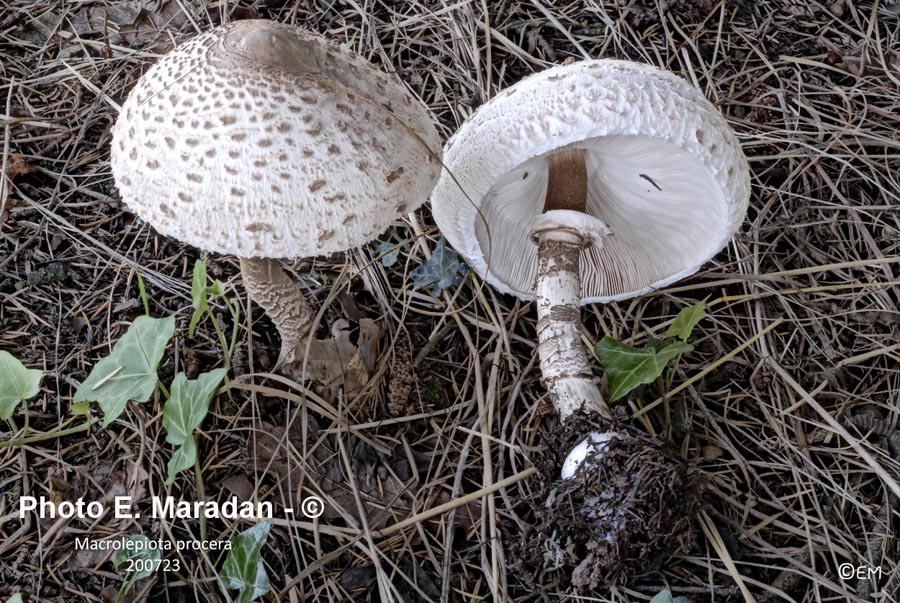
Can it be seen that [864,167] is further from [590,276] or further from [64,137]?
[64,137]

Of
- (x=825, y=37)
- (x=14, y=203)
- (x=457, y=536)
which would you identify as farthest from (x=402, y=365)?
(x=825, y=37)

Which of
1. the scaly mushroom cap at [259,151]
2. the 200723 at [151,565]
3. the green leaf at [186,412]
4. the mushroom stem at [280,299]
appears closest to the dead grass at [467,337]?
the 200723 at [151,565]

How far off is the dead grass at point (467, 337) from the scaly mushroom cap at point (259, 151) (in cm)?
105

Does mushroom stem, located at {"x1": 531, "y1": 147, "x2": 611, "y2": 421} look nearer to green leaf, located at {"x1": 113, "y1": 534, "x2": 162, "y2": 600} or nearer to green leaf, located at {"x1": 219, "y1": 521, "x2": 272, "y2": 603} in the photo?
green leaf, located at {"x1": 219, "y1": 521, "x2": 272, "y2": 603}

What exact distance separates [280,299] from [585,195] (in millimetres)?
1365

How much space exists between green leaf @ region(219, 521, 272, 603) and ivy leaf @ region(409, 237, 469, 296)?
1354 millimetres

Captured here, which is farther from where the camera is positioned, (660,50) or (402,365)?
(660,50)

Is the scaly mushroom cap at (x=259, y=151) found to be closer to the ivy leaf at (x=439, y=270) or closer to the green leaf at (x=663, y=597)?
the ivy leaf at (x=439, y=270)

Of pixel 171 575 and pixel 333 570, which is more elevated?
Answer: pixel 171 575

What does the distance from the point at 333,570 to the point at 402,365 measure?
923 mm

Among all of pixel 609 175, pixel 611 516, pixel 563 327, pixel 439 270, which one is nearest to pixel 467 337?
pixel 439 270

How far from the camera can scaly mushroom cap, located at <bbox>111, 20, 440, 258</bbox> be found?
2066 millimetres

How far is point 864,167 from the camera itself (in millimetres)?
3631

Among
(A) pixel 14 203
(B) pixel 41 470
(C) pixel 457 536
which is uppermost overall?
(A) pixel 14 203
